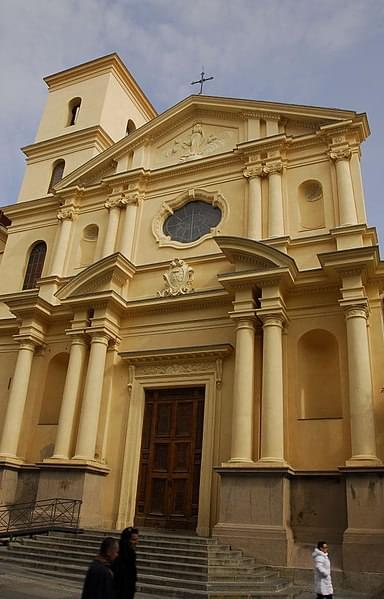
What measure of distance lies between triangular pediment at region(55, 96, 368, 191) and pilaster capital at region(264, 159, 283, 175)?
1.28m

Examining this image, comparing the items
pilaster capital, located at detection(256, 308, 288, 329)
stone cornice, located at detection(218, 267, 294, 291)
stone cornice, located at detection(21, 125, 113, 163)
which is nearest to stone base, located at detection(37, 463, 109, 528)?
pilaster capital, located at detection(256, 308, 288, 329)

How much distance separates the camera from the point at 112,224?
1919 centimetres

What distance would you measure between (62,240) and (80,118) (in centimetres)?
752

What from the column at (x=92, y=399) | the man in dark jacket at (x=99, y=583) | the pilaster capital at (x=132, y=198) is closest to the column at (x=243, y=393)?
the column at (x=92, y=399)

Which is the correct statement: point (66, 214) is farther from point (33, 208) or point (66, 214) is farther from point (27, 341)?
point (27, 341)

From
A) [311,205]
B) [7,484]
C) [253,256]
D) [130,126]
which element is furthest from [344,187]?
[130,126]

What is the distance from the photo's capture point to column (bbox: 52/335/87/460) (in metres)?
15.2

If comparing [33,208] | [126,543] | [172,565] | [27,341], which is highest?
[33,208]

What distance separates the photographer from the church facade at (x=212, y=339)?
40.7 feet

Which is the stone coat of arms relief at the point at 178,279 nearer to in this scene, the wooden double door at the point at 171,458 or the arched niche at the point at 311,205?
the wooden double door at the point at 171,458

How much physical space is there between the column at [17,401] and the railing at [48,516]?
175 centimetres

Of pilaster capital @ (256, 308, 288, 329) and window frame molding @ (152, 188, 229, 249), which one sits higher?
window frame molding @ (152, 188, 229, 249)

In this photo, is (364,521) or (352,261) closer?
(364,521)

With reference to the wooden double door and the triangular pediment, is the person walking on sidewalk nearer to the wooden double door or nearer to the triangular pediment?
the wooden double door
